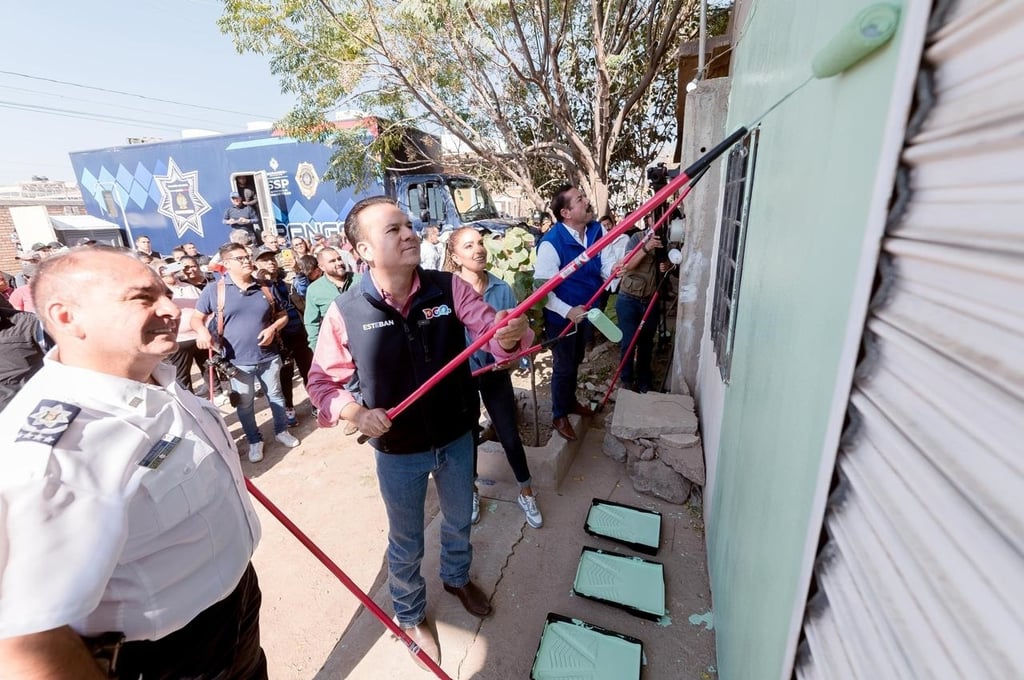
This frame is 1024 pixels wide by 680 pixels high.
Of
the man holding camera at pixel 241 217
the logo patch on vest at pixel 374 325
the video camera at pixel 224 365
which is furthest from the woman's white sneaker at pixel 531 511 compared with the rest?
the man holding camera at pixel 241 217

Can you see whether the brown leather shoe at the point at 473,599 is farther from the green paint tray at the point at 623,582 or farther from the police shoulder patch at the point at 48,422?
the police shoulder patch at the point at 48,422

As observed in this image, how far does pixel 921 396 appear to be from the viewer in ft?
2.18

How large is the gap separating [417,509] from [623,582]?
4.51 ft

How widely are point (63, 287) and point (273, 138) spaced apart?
1112 cm

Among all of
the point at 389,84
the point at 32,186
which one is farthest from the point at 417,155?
the point at 32,186

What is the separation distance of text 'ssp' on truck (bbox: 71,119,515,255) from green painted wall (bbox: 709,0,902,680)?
7.62 metres

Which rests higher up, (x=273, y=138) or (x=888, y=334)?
(x=273, y=138)

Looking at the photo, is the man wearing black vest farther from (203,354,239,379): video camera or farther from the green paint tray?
(203,354,239,379): video camera

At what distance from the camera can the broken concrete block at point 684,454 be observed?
3.32 metres

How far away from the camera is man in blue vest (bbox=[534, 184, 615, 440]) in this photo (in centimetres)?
359

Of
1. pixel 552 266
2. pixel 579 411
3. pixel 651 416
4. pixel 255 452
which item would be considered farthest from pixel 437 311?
pixel 255 452

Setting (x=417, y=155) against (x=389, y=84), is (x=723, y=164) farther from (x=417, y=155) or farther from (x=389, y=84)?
(x=417, y=155)

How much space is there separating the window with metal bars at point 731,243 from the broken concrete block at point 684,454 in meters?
0.72

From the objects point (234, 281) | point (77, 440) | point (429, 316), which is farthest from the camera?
point (234, 281)
